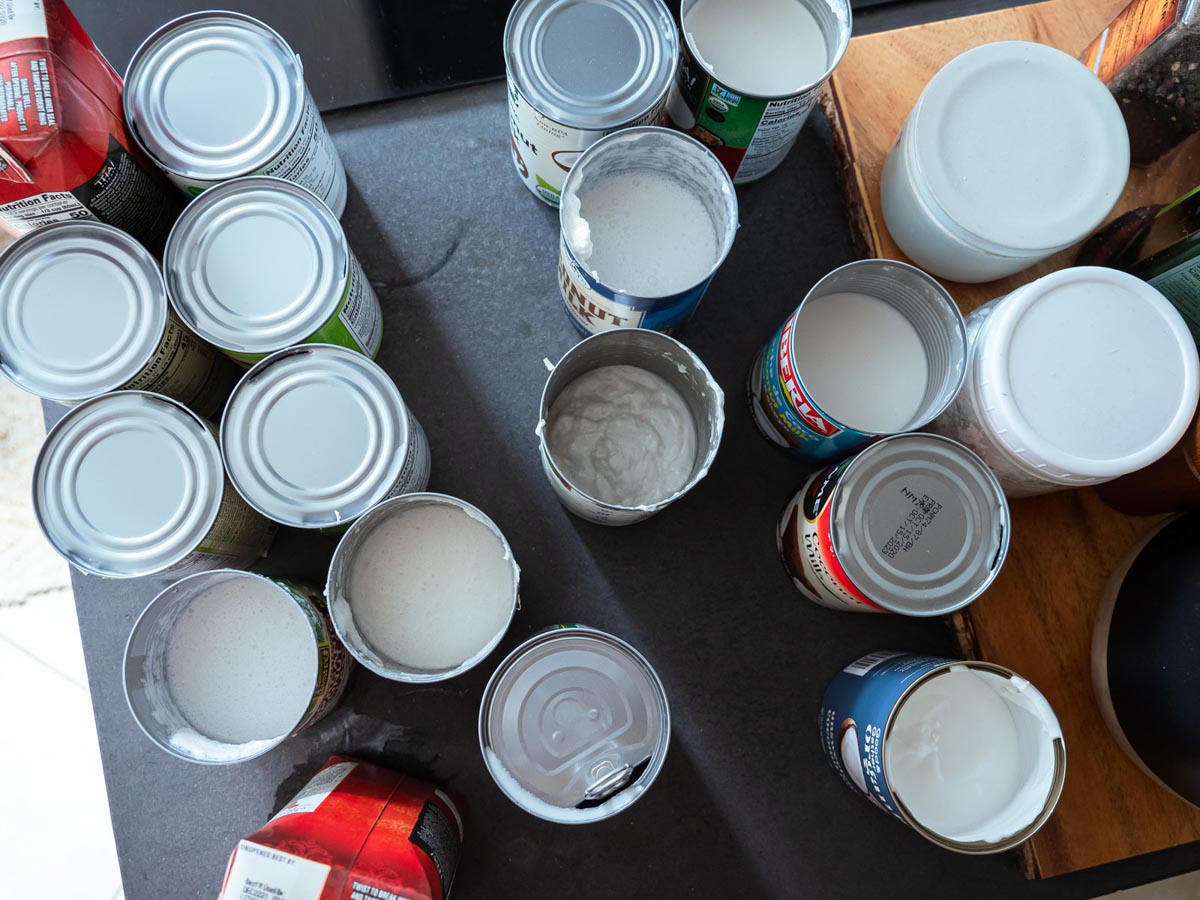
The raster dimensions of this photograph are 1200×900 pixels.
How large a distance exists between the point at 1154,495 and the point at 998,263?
29 centimetres

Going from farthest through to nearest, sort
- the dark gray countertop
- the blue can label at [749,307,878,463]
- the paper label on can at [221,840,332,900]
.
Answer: the dark gray countertop, the blue can label at [749,307,878,463], the paper label on can at [221,840,332,900]

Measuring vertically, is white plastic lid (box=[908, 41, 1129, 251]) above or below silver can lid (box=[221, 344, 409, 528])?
above

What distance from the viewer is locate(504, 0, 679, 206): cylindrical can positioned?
2.58 feet

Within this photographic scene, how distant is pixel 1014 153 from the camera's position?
2.70 ft

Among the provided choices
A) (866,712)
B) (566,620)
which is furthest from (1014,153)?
(566,620)

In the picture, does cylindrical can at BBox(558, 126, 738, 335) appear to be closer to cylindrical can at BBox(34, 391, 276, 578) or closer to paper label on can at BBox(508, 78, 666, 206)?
paper label on can at BBox(508, 78, 666, 206)

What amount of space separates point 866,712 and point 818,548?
167 mm

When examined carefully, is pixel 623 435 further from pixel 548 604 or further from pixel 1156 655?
pixel 1156 655

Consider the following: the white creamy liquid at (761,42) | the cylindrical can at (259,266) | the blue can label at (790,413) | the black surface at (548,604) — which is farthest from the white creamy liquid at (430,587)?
the white creamy liquid at (761,42)

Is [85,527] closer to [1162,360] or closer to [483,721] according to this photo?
[483,721]

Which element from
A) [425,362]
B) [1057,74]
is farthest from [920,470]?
[425,362]

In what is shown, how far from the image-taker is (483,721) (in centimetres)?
71

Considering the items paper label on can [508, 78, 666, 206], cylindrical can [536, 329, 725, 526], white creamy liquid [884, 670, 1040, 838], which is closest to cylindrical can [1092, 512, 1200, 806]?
white creamy liquid [884, 670, 1040, 838]

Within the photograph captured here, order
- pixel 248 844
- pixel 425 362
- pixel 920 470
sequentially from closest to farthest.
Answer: pixel 248 844 → pixel 920 470 → pixel 425 362
